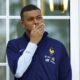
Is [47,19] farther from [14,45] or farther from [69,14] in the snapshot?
[14,45]

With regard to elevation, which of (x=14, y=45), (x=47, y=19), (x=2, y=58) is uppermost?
(x=47, y=19)

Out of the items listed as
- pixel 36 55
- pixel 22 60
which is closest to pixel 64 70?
pixel 36 55

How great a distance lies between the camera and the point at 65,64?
253cm

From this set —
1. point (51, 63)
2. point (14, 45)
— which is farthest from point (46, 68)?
point (14, 45)

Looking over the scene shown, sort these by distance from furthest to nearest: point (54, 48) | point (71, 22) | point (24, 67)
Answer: point (71, 22), point (54, 48), point (24, 67)

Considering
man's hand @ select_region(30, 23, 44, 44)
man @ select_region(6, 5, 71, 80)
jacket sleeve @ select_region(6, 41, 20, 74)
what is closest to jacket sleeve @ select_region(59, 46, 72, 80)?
man @ select_region(6, 5, 71, 80)

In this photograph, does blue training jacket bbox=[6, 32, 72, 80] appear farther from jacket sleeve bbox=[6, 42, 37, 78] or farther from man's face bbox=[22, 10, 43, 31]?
man's face bbox=[22, 10, 43, 31]

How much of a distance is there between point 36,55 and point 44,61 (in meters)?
0.08

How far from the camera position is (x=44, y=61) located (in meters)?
2.47

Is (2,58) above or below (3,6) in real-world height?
below

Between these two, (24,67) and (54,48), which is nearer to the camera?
(24,67)

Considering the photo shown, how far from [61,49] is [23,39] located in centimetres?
33

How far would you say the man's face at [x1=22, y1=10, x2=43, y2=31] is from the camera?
251 centimetres

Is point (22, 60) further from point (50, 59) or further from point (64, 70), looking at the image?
point (64, 70)
